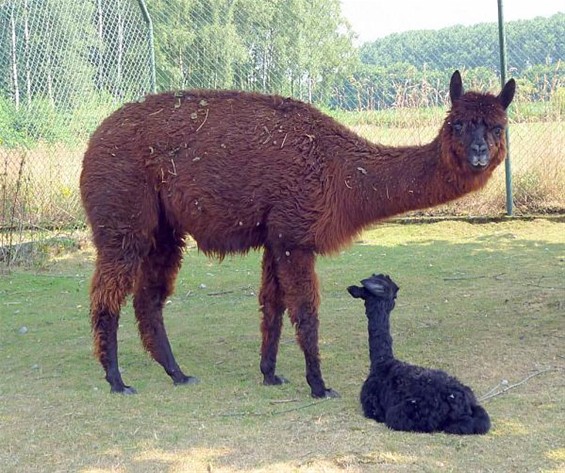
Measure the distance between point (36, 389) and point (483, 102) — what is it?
3722mm

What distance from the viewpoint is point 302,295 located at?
5730 millimetres

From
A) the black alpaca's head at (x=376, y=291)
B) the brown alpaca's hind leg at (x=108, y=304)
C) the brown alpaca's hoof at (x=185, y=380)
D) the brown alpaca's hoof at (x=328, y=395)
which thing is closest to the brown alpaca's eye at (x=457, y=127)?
the black alpaca's head at (x=376, y=291)

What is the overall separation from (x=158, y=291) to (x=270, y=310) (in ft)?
3.13

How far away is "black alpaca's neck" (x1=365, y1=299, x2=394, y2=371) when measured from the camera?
5262mm

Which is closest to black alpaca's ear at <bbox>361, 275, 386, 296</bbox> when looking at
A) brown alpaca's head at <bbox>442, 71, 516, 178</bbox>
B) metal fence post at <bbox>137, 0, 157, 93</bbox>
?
brown alpaca's head at <bbox>442, 71, 516, 178</bbox>

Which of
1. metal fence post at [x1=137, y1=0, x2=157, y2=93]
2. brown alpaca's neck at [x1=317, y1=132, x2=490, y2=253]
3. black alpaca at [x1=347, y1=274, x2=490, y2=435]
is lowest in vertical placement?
black alpaca at [x1=347, y1=274, x2=490, y2=435]

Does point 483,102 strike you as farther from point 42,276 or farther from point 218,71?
point 218,71

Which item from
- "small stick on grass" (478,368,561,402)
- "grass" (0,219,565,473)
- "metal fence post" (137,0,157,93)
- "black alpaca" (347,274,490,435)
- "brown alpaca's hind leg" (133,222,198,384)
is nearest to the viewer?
"grass" (0,219,565,473)

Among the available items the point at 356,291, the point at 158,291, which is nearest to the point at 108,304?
the point at 158,291

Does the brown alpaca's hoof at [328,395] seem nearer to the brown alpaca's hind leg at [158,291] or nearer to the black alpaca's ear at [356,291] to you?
the black alpaca's ear at [356,291]

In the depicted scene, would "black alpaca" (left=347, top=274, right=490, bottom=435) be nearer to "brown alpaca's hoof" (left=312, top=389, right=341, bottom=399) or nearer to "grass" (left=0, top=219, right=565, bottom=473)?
"grass" (left=0, top=219, right=565, bottom=473)

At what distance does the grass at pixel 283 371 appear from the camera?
169 inches

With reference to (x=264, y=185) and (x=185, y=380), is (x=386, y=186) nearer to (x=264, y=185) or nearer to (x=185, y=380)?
(x=264, y=185)

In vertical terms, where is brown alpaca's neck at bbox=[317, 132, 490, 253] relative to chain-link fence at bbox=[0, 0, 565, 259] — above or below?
below
